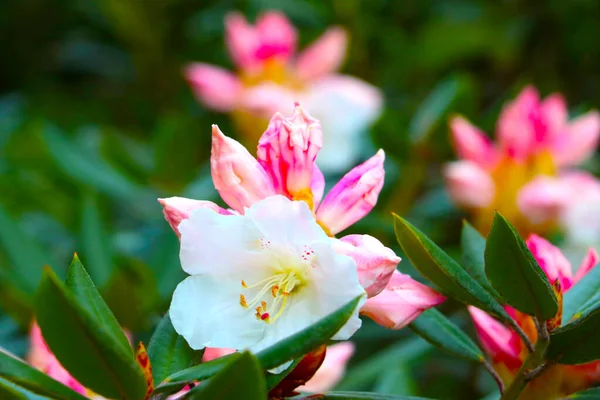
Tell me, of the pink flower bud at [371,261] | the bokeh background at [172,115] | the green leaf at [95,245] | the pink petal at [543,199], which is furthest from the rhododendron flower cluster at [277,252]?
the pink petal at [543,199]

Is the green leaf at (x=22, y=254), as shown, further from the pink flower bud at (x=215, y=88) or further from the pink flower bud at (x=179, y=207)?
the pink flower bud at (x=179, y=207)

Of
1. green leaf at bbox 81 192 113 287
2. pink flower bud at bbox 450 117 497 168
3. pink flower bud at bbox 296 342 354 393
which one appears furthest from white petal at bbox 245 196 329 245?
pink flower bud at bbox 450 117 497 168

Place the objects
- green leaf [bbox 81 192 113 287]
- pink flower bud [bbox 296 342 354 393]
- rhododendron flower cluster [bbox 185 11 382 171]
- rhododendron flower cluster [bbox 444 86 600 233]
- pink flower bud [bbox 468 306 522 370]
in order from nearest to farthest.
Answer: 1. pink flower bud [bbox 468 306 522 370]
2. pink flower bud [bbox 296 342 354 393]
3. green leaf [bbox 81 192 113 287]
4. rhododendron flower cluster [bbox 444 86 600 233]
5. rhododendron flower cluster [bbox 185 11 382 171]

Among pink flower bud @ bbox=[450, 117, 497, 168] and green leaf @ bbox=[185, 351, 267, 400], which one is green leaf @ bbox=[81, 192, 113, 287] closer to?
pink flower bud @ bbox=[450, 117, 497, 168]

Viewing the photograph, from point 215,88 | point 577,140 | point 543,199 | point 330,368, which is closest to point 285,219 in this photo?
point 330,368

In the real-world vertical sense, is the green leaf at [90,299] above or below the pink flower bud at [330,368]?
above

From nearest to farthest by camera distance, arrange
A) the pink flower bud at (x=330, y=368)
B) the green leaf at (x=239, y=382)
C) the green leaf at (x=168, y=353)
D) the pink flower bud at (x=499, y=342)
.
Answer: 1. the green leaf at (x=239, y=382)
2. the green leaf at (x=168, y=353)
3. the pink flower bud at (x=499, y=342)
4. the pink flower bud at (x=330, y=368)

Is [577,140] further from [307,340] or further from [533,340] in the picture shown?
[307,340]
